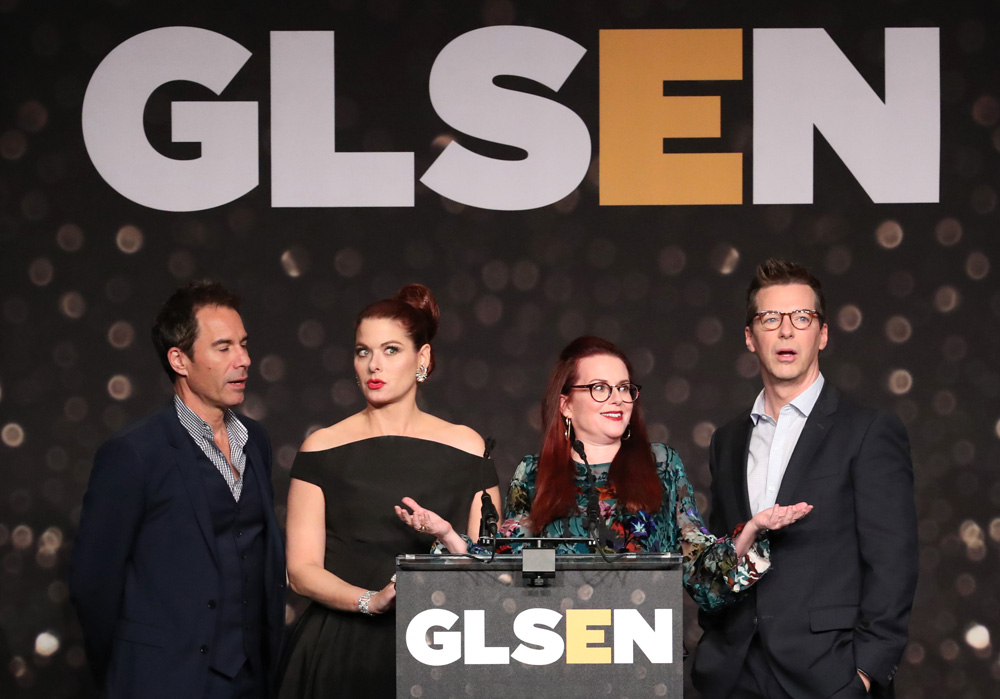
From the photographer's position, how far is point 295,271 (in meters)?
4.73

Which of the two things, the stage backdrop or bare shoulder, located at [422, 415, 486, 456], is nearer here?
bare shoulder, located at [422, 415, 486, 456]

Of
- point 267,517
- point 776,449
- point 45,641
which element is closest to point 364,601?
point 267,517

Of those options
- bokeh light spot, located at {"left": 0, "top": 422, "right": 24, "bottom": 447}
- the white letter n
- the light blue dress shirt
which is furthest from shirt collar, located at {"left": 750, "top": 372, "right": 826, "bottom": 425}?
bokeh light spot, located at {"left": 0, "top": 422, "right": 24, "bottom": 447}

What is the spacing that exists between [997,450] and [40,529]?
3.83 m

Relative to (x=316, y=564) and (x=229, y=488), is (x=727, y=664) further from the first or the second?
(x=229, y=488)

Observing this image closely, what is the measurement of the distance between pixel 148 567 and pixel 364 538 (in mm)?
581

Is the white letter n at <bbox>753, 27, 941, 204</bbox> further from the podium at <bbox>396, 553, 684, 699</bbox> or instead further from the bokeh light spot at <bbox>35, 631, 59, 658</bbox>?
the bokeh light spot at <bbox>35, 631, 59, 658</bbox>

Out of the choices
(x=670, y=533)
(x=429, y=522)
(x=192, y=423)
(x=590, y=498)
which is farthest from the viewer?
(x=192, y=423)

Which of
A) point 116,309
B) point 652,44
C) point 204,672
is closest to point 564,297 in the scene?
point 652,44

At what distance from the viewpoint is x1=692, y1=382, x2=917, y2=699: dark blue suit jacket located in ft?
9.61

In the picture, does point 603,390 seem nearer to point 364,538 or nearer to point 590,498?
point 590,498

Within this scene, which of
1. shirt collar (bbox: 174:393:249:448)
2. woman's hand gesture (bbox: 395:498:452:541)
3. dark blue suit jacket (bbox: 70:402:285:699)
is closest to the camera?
woman's hand gesture (bbox: 395:498:452:541)

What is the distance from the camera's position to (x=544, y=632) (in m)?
2.38

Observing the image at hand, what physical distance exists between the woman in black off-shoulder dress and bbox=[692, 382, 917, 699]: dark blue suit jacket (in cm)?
83
